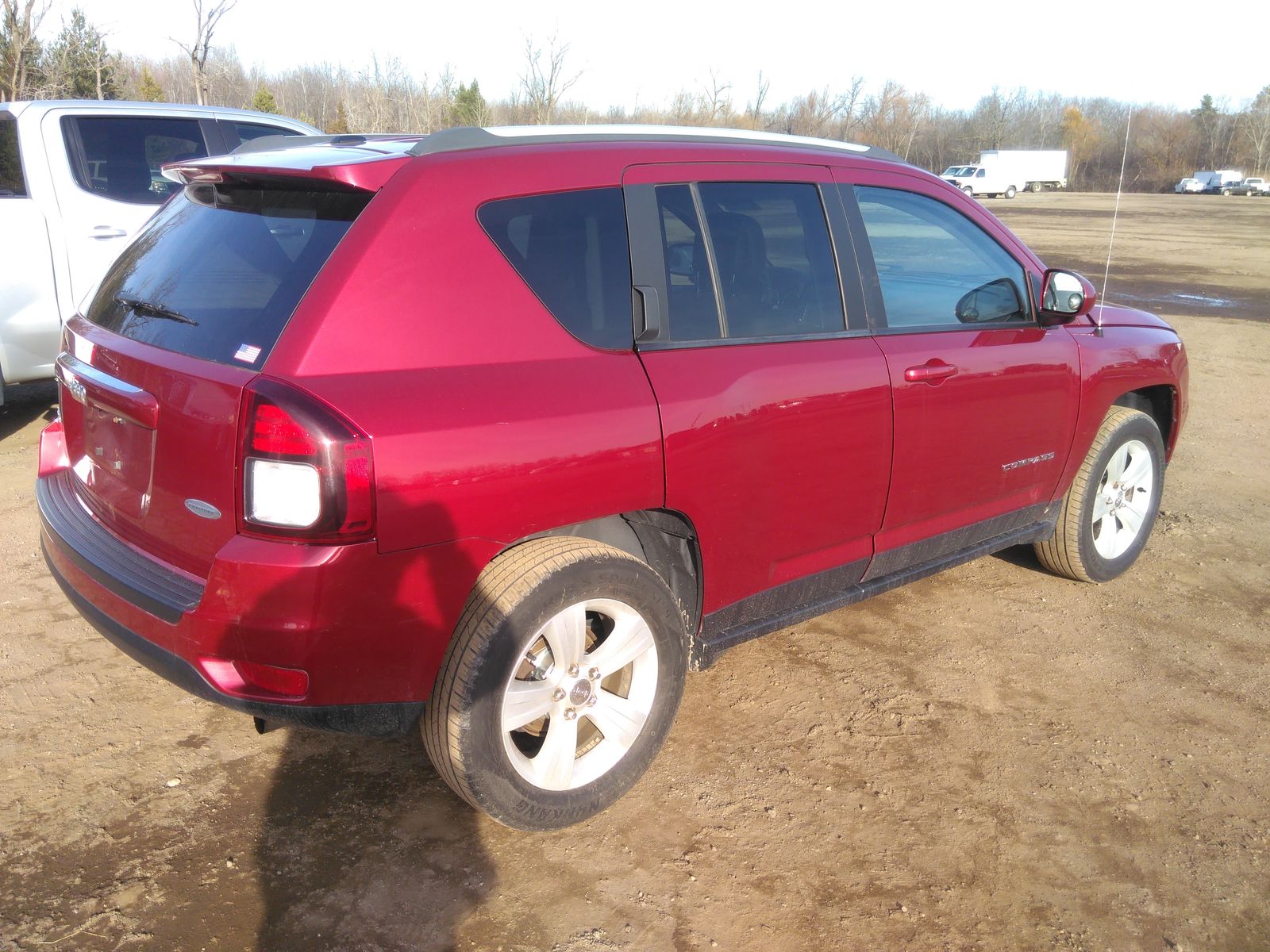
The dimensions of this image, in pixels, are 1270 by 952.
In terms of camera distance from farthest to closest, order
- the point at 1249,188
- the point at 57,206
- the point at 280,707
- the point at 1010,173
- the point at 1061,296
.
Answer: the point at 1249,188 → the point at 1010,173 → the point at 57,206 → the point at 1061,296 → the point at 280,707

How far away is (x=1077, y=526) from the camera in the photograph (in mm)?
4449

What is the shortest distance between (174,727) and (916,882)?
2.39m

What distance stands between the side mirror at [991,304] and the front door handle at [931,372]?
12.9 inches

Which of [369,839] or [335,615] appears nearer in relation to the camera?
[335,615]

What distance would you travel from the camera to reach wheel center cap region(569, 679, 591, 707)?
2.81 metres

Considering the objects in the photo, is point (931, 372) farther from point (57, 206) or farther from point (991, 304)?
point (57, 206)

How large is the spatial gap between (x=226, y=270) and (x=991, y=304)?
9.24ft

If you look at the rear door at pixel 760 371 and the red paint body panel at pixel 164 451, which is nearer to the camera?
the red paint body panel at pixel 164 451

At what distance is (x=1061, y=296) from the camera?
400cm

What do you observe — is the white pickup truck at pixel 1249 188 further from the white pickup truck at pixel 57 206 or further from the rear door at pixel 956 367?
the white pickup truck at pixel 57 206

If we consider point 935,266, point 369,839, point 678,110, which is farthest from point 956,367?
point 678,110

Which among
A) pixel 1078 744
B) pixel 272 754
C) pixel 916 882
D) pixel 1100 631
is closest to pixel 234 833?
pixel 272 754

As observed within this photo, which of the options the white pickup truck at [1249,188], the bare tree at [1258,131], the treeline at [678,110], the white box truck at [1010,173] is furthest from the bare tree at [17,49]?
the bare tree at [1258,131]

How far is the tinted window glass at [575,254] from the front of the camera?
8.74 ft
